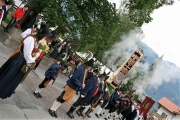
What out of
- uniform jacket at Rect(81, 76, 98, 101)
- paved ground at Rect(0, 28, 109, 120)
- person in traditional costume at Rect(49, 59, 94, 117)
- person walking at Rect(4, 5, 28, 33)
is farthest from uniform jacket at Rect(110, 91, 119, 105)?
person in traditional costume at Rect(49, 59, 94, 117)

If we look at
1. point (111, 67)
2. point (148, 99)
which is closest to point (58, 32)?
point (148, 99)

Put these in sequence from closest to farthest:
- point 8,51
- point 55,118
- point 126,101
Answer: point 55,118, point 8,51, point 126,101

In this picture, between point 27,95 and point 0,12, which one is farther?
point 27,95

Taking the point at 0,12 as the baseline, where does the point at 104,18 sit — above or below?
above

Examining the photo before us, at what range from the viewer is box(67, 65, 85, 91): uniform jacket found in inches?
337

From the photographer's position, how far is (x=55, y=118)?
8.73 m

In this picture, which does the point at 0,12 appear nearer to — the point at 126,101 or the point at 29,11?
the point at 29,11

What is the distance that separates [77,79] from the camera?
8594 mm

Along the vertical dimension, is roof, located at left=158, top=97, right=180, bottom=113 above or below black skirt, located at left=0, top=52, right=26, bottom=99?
above

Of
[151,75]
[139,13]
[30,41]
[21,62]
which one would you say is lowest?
[21,62]

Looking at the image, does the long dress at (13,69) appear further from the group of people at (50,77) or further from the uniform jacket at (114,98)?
the uniform jacket at (114,98)

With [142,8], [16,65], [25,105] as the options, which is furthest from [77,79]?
[142,8]

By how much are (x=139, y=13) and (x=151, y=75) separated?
283ft

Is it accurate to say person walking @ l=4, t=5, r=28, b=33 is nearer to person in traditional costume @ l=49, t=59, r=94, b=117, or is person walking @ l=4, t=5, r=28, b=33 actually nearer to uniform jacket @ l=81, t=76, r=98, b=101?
uniform jacket @ l=81, t=76, r=98, b=101
